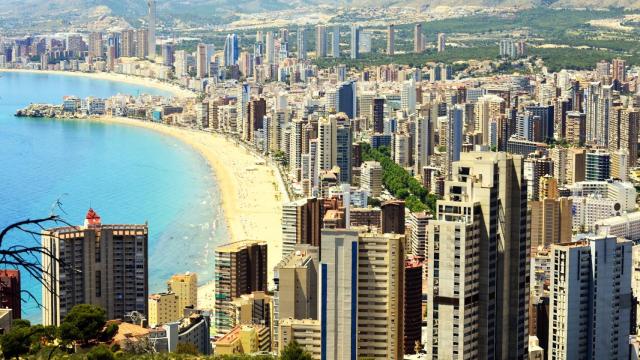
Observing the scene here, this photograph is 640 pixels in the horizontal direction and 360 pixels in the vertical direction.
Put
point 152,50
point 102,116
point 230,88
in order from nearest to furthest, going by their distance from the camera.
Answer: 1. point 102,116
2. point 230,88
3. point 152,50

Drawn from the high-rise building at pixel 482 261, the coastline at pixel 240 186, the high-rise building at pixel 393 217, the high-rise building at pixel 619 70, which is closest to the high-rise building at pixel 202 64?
the coastline at pixel 240 186

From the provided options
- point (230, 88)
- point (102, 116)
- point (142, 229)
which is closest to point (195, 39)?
point (230, 88)

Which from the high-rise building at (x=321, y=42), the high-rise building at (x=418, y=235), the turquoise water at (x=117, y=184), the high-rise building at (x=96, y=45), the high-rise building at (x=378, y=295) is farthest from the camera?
the high-rise building at (x=96, y=45)

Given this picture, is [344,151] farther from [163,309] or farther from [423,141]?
[163,309]

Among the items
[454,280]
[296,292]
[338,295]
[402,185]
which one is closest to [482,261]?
[454,280]

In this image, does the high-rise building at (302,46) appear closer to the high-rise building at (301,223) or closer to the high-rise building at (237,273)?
the high-rise building at (301,223)

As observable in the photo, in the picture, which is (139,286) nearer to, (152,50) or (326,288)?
(326,288)

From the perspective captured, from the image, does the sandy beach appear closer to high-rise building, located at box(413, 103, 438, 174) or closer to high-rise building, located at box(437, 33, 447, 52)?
high-rise building, located at box(413, 103, 438, 174)
